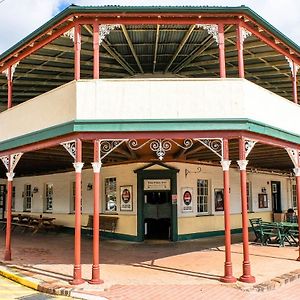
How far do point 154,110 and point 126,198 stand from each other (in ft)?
22.3

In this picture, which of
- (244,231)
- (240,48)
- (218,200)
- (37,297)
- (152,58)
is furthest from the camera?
(218,200)

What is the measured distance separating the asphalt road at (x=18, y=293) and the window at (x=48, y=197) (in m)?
11.2

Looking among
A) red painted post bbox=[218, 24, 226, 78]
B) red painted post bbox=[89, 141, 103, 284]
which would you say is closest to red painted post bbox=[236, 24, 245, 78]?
red painted post bbox=[218, 24, 226, 78]

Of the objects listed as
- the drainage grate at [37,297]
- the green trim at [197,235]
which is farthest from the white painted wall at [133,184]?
the drainage grate at [37,297]

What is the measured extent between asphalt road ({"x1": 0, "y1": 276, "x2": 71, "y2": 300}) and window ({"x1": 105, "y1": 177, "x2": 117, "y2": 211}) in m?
7.05

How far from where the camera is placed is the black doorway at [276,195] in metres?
20.8

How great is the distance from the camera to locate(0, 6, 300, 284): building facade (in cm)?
875

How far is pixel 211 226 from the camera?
1580 centimetres

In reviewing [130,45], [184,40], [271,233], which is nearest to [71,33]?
[130,45]

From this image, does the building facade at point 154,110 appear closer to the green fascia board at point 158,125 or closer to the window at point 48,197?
the green fascia board at point 158,125

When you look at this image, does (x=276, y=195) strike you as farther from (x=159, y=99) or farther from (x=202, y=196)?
(x=159, y=99)

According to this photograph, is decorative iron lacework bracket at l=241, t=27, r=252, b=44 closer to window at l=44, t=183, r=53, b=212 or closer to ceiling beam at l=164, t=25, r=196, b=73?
ceiling beam at l=164, t=25, r=196, b=73

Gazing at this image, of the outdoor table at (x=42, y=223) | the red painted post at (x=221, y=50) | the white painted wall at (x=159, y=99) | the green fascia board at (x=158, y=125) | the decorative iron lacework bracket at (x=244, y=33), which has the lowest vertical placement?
the outdoor table at (x=42, y=223)

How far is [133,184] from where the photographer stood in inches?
582
